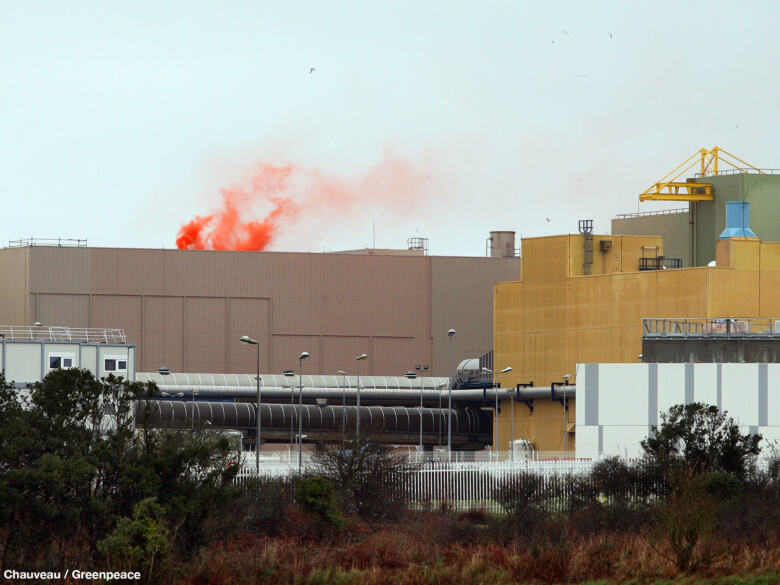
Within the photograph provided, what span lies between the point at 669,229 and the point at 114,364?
5567 centimetres

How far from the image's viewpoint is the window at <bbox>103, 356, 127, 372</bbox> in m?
80.9

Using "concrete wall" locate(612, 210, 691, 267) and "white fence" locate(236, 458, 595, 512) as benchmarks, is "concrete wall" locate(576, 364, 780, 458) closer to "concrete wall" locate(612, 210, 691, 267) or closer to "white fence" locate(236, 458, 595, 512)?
"white fence" locate(236, 458, 595, 512)

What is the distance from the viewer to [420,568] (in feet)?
133

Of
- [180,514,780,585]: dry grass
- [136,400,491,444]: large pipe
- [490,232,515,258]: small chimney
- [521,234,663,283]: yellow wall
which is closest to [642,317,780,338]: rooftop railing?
[521,234,663,283]: yellow wall

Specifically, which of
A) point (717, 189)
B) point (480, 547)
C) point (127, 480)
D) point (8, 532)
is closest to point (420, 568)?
point (480, 547)

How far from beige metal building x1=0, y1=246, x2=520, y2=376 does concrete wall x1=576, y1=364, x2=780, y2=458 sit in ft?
173

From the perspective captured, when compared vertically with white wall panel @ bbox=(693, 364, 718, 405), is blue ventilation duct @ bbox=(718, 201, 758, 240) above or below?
above

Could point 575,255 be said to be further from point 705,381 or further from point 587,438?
point 705,381

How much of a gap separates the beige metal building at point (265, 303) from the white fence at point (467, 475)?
6258 cm

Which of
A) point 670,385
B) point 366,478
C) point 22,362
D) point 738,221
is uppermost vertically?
point 738,221

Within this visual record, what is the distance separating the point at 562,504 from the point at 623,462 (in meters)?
3.14

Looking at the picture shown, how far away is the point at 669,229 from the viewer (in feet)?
405

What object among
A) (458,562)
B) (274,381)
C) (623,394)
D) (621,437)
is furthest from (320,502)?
(274,381)

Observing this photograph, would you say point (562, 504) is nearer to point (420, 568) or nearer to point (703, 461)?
point (703, 461)
